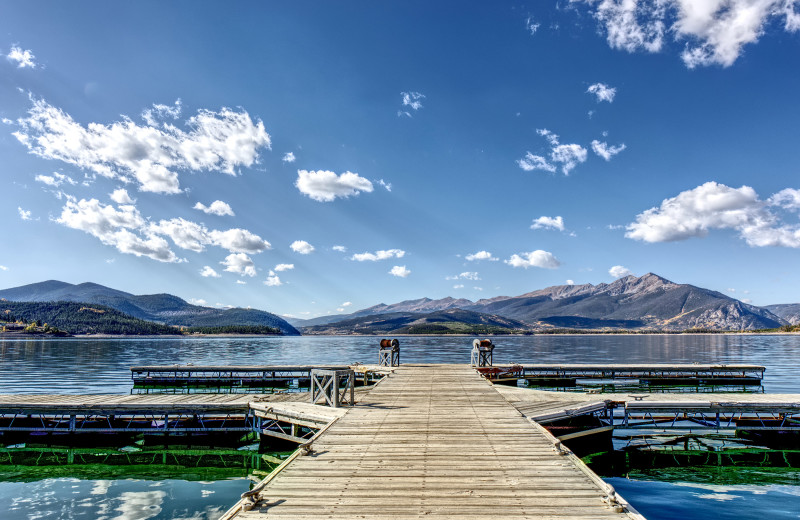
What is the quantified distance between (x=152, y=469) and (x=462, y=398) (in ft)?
46.0

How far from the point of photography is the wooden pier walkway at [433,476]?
7.80 meters

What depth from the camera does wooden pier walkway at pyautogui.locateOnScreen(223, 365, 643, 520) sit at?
780 centimetres

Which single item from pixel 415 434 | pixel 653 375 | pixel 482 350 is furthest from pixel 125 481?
pixel 653 375

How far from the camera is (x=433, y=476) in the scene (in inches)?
374

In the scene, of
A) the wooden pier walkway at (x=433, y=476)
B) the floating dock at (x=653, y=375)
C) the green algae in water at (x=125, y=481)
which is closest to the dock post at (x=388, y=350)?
the floating dock at (x=653, y=375)

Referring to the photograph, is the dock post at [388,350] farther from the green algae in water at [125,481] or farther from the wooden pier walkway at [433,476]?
the wooden pier walkway at [433,476]

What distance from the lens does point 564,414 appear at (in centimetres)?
1822

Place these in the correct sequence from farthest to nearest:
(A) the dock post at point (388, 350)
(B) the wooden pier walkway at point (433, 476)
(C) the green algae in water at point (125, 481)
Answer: (A) the dock post at point (388, 350), (C) the green algae in water at point (125, 481), (B) the wooden pier walkway at point (433, 476)

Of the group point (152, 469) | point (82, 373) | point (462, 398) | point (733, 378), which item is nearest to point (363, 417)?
point (462, 398)

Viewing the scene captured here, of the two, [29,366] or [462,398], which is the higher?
[462,398]

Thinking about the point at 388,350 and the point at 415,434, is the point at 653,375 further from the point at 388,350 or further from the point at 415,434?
the point at 415,434

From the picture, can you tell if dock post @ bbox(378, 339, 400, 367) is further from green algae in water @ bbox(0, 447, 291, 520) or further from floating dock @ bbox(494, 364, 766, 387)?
green algae in water @ bbox(0, 447, 291, 520)

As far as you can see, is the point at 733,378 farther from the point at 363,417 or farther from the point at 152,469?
the point at 152,469

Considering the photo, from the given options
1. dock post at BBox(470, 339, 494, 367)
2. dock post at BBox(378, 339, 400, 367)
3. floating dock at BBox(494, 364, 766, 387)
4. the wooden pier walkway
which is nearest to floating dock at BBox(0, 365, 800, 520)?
the wooden pier walkway
